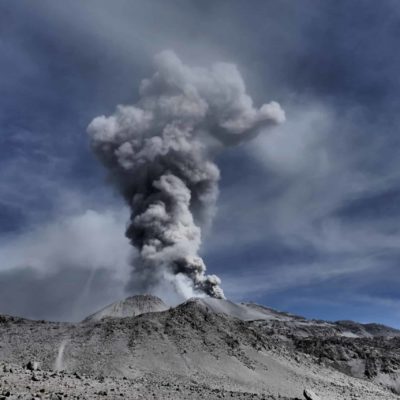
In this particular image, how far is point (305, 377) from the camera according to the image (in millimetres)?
53156

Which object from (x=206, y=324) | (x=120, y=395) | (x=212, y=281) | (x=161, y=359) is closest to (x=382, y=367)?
(x=206, y=324)

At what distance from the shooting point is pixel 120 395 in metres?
21.4

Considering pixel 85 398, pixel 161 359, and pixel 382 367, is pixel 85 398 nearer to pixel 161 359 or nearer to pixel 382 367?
pixel 161 359

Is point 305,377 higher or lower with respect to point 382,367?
lower

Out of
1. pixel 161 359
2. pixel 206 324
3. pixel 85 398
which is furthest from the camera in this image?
pixel 206 324

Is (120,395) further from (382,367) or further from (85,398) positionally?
(382,367)

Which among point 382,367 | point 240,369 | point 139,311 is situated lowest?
point 240,369

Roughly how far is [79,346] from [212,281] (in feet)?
211

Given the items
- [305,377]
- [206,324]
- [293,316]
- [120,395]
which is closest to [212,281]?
[293,316]

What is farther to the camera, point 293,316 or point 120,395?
point 293,316

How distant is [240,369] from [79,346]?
19418 millimetres

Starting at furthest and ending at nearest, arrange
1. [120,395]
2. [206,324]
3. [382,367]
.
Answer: [382,367] → [206,324] → [120,395]

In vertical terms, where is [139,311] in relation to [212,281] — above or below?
below

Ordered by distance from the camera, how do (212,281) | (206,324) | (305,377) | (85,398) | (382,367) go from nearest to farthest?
(85,398) < (305,377) < (206,324) < (382,367) < (212,281)
